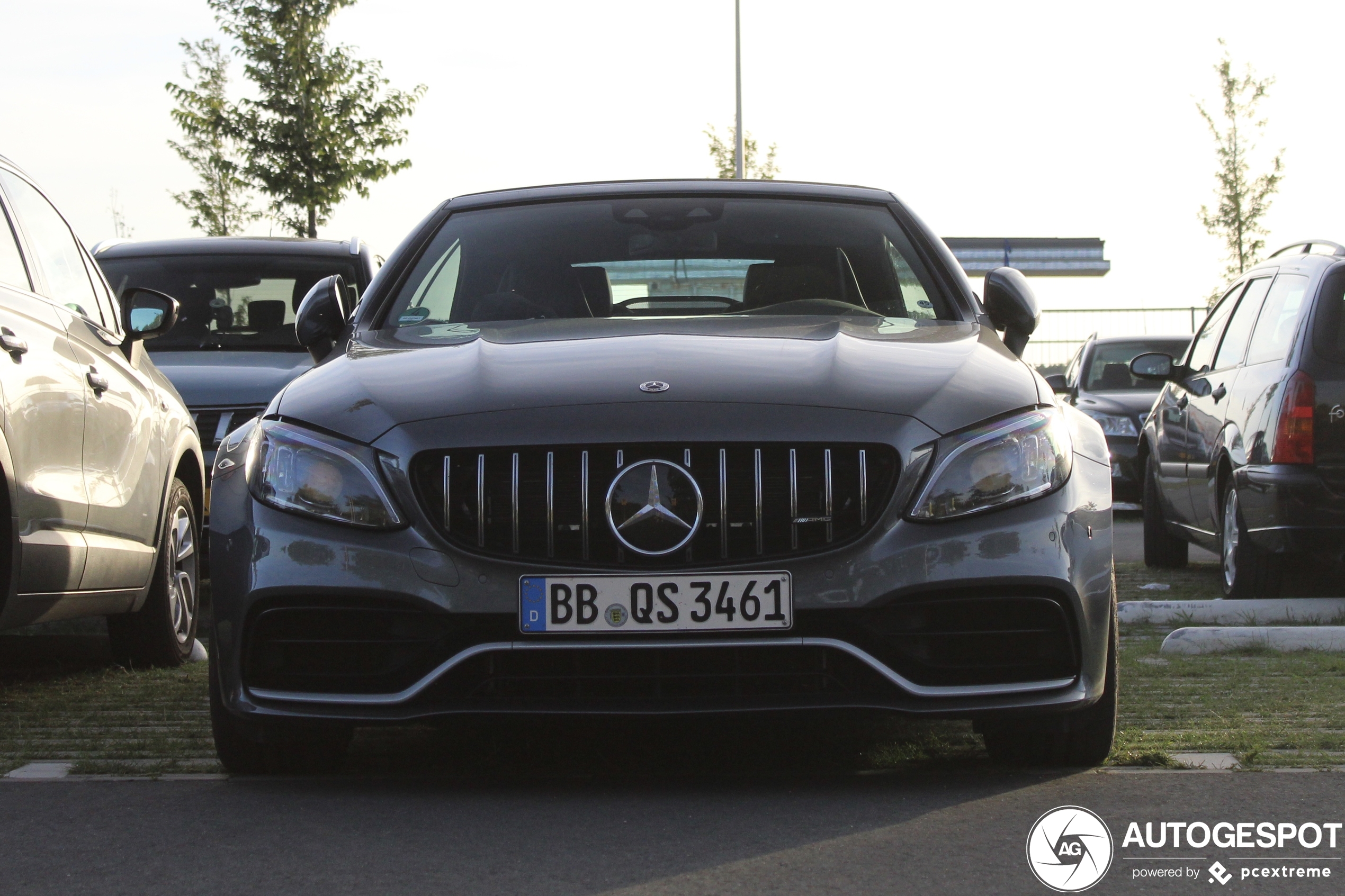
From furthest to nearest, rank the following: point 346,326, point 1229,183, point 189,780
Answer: point 1229,183
point 346,326
point 189,780

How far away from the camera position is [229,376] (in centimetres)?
931

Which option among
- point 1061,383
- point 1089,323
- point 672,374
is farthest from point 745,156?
point 672,374

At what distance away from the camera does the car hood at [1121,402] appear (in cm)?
1627

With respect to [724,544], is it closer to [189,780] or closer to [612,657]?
[612,657]

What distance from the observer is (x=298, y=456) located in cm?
421

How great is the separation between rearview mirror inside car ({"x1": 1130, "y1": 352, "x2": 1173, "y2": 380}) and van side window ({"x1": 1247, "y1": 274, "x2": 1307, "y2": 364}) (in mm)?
1065

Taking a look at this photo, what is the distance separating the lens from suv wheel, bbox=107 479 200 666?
6.59 metres

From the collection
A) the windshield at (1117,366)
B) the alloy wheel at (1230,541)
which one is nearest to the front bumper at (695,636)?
the alloy wheel at (1230,541)

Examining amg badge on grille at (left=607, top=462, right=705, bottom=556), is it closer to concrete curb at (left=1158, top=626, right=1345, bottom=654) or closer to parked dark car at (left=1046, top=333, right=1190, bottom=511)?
concrete curb at (left=1158, top=626, right=1345, bottom=654)

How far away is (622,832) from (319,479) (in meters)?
1.10

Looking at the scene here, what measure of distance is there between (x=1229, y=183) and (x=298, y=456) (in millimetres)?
31844

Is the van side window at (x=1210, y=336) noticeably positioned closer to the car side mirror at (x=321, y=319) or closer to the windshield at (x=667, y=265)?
the windshield at (x=667, y=265)

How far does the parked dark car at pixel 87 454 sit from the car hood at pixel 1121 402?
35.2ft

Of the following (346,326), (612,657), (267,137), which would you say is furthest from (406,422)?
(267,137)
